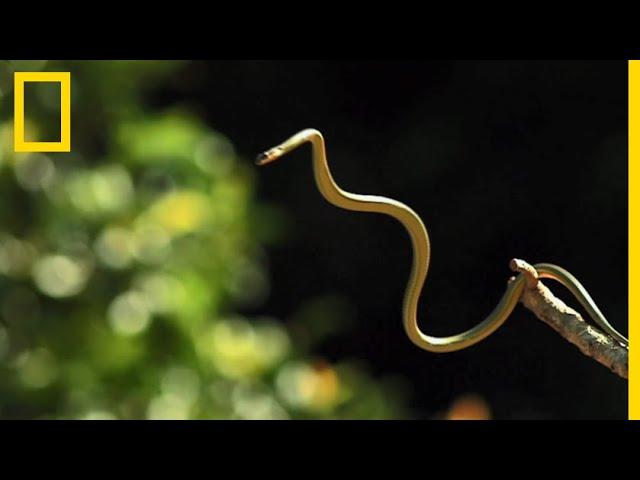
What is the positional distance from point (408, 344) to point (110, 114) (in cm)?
135

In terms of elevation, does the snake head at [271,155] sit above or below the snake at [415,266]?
above

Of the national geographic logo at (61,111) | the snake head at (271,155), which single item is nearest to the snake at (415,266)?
the snake head at (271,155)

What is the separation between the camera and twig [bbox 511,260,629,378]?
76 cm

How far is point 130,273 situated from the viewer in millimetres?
2156

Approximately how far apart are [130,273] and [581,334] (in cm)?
148

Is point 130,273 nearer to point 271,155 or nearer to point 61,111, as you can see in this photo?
point 61,111

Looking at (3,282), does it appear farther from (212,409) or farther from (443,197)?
(443,197)

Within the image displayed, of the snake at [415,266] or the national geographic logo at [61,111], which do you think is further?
the national geographic logo at [61,111]

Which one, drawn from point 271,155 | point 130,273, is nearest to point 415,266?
point 271,155

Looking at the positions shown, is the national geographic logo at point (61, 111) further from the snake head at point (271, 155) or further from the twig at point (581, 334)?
the twig at point (581, 334)

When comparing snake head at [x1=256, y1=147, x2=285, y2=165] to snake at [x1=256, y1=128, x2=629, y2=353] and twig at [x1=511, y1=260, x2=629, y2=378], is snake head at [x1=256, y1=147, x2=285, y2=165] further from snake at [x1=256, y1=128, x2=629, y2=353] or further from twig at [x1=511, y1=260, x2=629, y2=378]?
twig at [x1=511, y1=260, x2=629, y2=378]

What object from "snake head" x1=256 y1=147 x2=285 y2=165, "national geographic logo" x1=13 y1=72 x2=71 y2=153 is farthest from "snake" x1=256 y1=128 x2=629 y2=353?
"national geographic logo" x1=13 y1=72 x2=71 y2=153

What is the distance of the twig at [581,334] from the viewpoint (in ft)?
2.50

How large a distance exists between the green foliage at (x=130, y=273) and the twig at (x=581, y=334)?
54.1 inches
